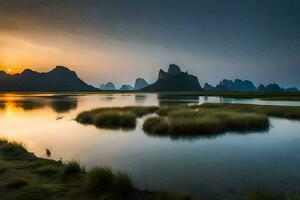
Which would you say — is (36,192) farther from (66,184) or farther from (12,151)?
(12,151)

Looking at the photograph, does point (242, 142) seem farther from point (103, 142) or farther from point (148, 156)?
point (103, 142)

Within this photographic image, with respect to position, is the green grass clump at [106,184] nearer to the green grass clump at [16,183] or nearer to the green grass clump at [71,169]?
the green grass clump at [71,169]

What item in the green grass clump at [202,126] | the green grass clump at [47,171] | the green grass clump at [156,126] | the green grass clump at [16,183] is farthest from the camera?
the green grass clump at [156,126]

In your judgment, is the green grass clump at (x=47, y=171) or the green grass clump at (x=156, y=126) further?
the green grass clump at (x=156, y=126)

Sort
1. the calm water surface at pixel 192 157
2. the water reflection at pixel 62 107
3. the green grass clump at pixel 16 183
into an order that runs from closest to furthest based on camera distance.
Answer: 1. the green grass clump at pixel 16 183
2. the calm water surface at pixel 192 157
3. the water reflection at pixel 62 107

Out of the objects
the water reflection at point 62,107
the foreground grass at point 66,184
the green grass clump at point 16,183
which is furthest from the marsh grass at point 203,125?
the water reflection at point 62,107

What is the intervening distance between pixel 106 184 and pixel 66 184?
7.87 feet

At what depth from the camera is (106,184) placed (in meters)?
12.5

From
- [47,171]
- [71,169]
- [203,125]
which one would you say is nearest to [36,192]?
[71,169]

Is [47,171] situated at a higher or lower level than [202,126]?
lower

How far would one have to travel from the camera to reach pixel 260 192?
10.5 metres

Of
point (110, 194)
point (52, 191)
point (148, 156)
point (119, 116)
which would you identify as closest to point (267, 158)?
point (148, 156)

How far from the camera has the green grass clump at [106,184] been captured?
39.6 feet

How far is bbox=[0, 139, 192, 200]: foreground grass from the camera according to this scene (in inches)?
464
